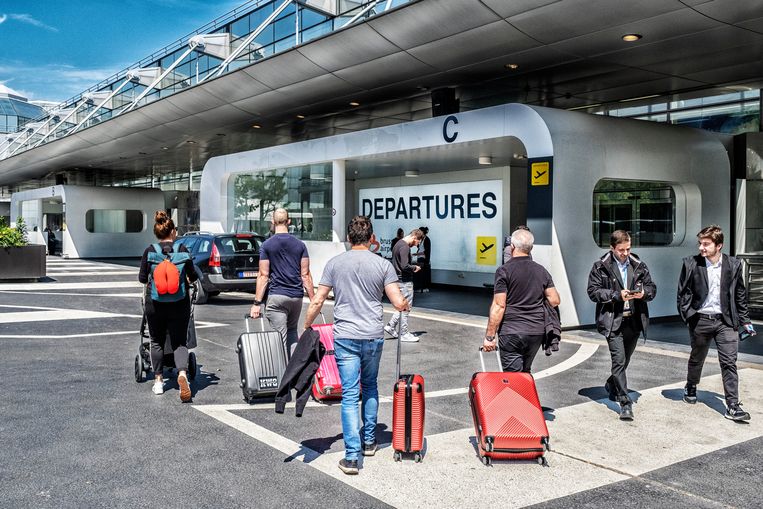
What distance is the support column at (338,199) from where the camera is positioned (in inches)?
669

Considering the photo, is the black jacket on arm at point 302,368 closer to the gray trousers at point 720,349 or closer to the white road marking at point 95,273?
the gray trousers at point 720,349

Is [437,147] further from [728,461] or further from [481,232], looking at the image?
[728,461]

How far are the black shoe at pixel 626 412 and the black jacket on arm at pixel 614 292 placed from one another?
0.64m

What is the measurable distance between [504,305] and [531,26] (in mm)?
6623

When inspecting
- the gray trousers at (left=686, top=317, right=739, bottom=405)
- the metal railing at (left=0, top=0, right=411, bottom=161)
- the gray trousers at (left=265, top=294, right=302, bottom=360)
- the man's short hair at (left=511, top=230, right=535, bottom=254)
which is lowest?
the gray trousers at (left=686, top=317, right=739, bottom=405)

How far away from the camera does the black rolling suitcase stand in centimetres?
673

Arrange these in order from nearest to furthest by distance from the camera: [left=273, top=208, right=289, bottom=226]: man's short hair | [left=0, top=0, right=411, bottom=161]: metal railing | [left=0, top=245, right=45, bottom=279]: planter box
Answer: [left=273, top=208, right=289, bottom=226]: man's short hair, [left=0, top=0, right=411, bottom=161]: metal railing, [left=0, top=245, right=45, bottom=279]: planter box

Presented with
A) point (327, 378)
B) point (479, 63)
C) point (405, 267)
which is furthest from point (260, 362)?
point (479, 63)

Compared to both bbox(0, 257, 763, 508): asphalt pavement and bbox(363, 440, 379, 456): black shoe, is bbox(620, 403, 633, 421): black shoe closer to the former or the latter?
bbox(0, 257, 763, 508): asphalt pavement

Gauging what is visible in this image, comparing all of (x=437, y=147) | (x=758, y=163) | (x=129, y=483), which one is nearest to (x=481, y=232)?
(x=437, y=147)

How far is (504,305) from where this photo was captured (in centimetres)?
564

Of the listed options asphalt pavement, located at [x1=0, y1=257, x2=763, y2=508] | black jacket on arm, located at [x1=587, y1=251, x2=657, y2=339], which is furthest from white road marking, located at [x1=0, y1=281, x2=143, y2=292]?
black jacket on arm, located at [x1=587, y1=251, x2=657, y2=339]

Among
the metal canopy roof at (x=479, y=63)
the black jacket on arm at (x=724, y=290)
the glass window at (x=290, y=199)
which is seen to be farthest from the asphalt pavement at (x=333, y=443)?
the glass window at (x=290, y=199)

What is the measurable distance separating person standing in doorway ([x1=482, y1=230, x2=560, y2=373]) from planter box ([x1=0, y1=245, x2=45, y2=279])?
59.5 feet
